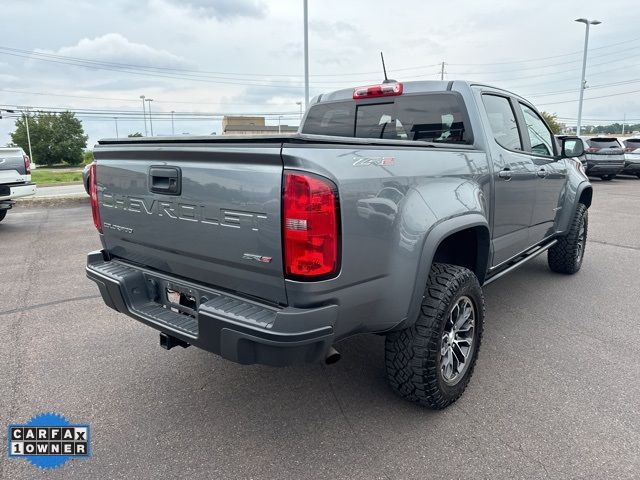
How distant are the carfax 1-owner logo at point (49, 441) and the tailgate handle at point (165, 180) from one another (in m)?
1.39

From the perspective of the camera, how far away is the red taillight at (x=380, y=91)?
3.60 metres

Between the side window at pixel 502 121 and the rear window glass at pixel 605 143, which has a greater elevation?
the side window at pixel 502 121

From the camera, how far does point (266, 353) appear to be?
204 centimetres

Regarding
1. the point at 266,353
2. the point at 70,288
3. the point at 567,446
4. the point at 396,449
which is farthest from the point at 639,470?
the point at 70,288

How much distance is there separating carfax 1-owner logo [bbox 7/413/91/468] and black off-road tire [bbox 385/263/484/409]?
1.69 metres

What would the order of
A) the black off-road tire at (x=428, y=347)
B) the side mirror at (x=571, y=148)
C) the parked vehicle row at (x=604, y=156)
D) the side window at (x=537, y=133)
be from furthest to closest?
the parked vehicle row at (x=604, y=156), the side mirror at (x=571, y=148), the side window at (x=537, y=133), the black off-road tire at (x=428, y=347)

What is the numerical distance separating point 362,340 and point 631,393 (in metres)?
1.81

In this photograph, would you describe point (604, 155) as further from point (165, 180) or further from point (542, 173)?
point (165, 180)

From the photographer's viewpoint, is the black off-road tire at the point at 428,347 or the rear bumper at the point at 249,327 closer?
the rear bumper at the point at 249,327

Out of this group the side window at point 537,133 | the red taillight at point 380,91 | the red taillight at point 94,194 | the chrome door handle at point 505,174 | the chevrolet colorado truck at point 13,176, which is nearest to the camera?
the red taillight at point 94,194

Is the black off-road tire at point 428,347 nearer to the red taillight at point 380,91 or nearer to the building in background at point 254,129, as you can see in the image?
the building in background at point 254,129

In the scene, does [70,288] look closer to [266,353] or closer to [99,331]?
[99,331]

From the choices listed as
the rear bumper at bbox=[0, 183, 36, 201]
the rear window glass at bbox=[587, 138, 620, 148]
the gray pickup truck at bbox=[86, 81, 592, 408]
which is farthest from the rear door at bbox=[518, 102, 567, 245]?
the rear window glass at bbox=[587, 138, 620, 148]

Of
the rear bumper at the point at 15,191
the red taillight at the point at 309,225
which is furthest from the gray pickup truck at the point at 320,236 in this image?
the rear bumper at the point at 15,191
